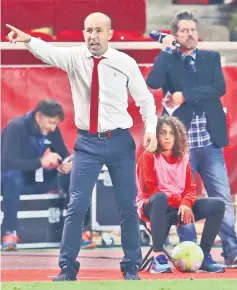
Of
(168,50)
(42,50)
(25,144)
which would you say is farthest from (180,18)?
(42,50)

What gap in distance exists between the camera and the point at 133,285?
9.00m

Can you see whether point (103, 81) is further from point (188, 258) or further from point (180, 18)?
point (180, 18)

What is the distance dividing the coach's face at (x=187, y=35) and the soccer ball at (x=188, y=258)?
1.82 metres

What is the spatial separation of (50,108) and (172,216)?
273 cm

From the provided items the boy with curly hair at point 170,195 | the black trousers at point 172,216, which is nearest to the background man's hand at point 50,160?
the boy with curly hair at point 170,195

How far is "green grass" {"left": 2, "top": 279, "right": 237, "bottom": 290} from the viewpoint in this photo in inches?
348

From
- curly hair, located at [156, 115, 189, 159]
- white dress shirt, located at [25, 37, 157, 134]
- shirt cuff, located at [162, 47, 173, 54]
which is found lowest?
curly hair, located at [156, 115, 189, 159]

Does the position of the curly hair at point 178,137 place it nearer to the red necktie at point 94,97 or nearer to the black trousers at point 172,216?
the black trousers at point 172,216

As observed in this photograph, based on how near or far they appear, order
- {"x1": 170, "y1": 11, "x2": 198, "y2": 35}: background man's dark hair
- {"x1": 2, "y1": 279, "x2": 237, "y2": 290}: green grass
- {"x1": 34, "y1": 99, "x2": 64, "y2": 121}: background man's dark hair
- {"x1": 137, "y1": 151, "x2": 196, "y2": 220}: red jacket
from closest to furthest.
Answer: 1. {"x1": 2, "y1": 279, "x2": 237, "y2": 290}: green grass
2. {"x1": 137, "y1": 151, "x2": 196, "y2": 220}: red jacket
3. {"x1": 170, "y1": 11, "x2": 198, "y2": 35}: background man's dark hair
4. {"x1": 34, "y1": 99, "x2": 64, "y2": 121}: background man's dark hair

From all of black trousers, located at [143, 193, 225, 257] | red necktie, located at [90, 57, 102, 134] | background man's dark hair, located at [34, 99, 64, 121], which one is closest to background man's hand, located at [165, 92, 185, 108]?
black trousers, located at [143, 193, 225, 257]

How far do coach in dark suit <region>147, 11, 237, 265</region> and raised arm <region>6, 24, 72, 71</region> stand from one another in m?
2.18

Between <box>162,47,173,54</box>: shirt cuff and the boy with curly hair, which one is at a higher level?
<box>162,47,173,54</box>: shirt cuff

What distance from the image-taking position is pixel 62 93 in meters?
13.5

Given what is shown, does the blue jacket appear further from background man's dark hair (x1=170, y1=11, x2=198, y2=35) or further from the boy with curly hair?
the boy with curly hair
